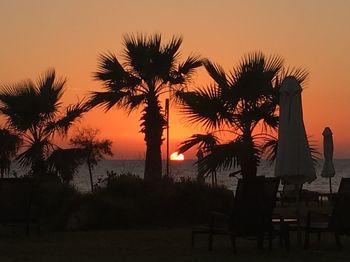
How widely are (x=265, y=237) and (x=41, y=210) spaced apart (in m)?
6.50

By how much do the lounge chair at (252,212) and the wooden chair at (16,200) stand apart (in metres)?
3.90

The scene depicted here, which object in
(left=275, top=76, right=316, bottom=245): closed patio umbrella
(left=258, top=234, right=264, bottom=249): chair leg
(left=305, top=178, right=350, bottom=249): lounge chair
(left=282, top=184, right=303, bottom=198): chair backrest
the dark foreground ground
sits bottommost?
the dark foreground ground

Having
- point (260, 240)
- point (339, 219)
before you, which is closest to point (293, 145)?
point (339, 219)

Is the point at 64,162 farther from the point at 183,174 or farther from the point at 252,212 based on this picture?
the point at 252,212

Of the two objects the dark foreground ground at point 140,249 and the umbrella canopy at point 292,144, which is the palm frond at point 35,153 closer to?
Answer: the dark foreground ground at point 140,249

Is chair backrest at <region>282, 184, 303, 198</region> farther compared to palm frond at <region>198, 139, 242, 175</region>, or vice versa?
palm frond at <region>198, 139, 242, 175</region>

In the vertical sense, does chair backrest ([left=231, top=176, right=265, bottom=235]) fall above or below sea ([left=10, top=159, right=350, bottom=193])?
below

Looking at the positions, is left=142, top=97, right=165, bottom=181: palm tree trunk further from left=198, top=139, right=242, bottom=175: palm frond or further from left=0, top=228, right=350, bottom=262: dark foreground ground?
left=0, top=228, right=350, bottom=262: dark foreground ground

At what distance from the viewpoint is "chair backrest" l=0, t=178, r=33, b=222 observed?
1114 cm

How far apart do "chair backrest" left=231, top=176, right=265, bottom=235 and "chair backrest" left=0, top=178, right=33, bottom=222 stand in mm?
4164

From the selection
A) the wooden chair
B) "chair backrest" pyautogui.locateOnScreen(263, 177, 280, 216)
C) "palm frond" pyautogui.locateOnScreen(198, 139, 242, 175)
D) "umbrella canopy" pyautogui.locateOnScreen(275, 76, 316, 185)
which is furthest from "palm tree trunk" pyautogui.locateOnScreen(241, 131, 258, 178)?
"chair backrest" pyautogui.locateOnScreen(263, 177, 280, 216)

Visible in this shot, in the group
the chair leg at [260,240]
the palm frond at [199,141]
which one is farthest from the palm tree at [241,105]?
the chair leg at [260,240]

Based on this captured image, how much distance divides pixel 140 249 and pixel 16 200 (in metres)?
3.11

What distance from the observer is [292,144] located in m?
9.65
